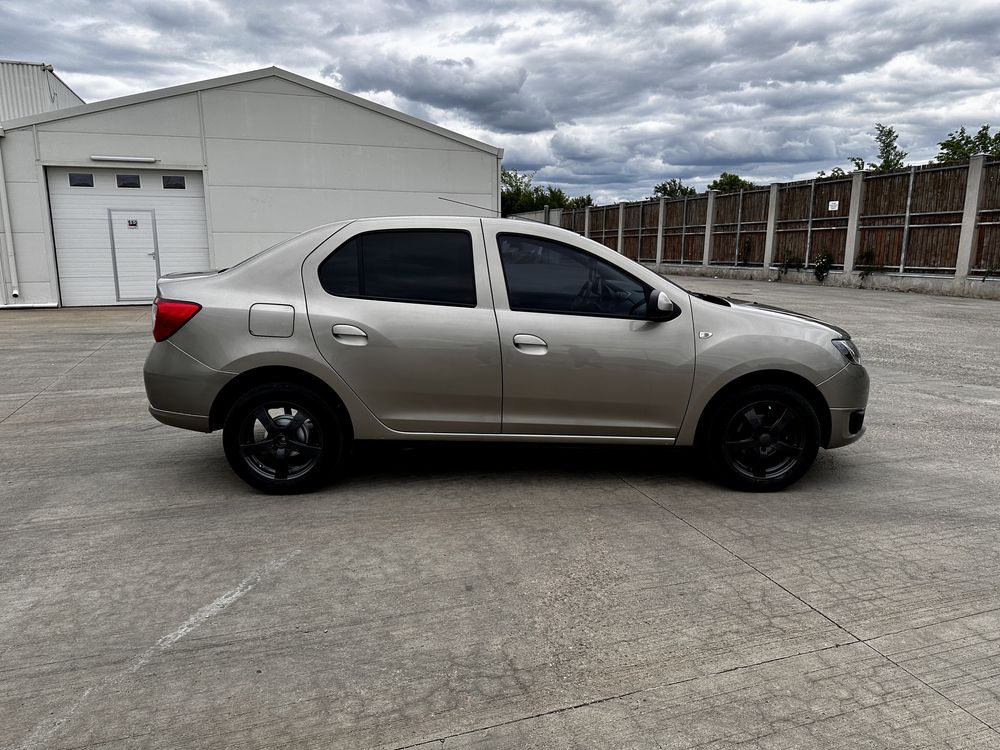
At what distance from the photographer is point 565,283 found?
15.1ft

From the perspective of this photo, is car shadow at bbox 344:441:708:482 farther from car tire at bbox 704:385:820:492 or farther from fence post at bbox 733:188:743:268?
fence post at bbox 733:188:743:268

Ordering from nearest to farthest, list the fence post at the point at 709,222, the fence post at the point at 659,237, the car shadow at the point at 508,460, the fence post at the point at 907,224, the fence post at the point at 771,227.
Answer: the car shadow at the point at 508,460, the fence post at the point at 907,224, the fence post at the point at 771,227, the fence post at the point at 709,222, the fence post at the point at 659,237

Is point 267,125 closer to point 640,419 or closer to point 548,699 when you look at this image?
point 640,419

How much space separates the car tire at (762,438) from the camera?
4609mm

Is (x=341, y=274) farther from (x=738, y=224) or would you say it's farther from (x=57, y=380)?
(x=738, y=224)

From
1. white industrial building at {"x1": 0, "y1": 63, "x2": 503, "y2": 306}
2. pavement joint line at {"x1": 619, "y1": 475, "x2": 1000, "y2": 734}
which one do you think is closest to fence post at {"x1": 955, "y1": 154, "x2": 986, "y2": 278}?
white industrial building at {"x1": 0, "y1": 63, "x2": 503, "y2": 306}

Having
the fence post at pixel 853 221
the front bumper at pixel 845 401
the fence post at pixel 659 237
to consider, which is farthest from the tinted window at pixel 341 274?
the fence post at pixel 659 237

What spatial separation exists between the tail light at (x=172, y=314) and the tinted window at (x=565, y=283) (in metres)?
1.93

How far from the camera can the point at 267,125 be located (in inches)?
692

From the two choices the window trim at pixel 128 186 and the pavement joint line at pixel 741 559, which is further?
the window trim at pixel 128 186

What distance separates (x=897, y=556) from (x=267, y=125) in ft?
56.6

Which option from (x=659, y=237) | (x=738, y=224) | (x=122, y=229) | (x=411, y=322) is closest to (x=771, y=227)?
(x=738, y=224)

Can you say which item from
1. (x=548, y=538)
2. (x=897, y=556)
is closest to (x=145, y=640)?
(x=548, y=538)

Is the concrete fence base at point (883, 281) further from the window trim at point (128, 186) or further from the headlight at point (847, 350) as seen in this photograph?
the window trim at point (128, 186)
